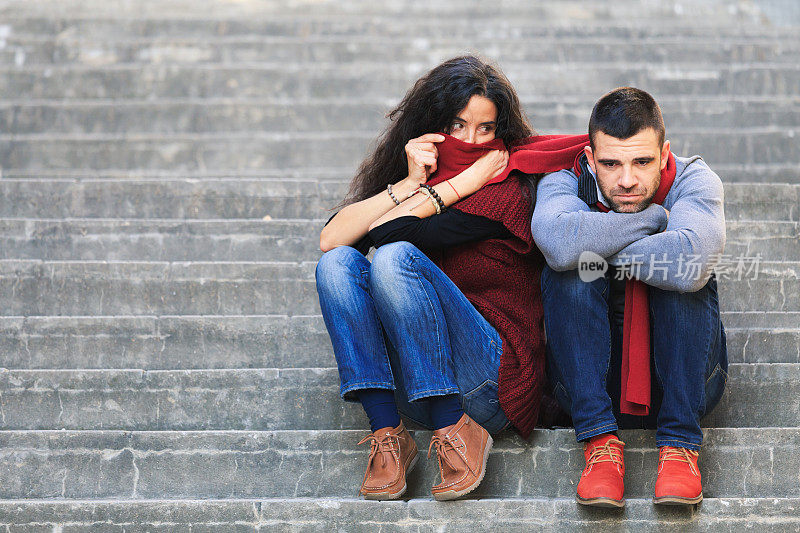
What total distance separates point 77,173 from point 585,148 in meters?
3.43

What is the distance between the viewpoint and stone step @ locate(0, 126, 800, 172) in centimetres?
511

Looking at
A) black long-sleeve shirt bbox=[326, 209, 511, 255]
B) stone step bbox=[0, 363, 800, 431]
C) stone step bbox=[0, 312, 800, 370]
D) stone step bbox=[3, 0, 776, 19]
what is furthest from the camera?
stone step bbox=[3, 0, 776, 19]

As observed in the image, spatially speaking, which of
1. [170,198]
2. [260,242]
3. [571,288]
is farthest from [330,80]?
[571,288]

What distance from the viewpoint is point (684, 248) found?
223cm

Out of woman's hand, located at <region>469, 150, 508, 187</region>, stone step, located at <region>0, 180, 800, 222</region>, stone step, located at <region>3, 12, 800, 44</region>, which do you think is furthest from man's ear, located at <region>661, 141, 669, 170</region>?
stone step, located at <region>3, 12, 800, 44</region>

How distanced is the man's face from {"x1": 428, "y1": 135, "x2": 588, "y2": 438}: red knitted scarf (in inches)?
7.1

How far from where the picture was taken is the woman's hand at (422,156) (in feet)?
8.71

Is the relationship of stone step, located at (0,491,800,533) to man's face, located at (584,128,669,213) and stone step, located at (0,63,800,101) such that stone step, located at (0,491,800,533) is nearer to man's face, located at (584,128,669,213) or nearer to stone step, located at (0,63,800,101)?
man's face, located at (584,128,669,213)

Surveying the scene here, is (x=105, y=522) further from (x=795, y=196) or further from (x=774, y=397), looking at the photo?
(x=795, y=196)

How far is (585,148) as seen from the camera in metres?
2.52

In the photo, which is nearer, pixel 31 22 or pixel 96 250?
pixel 96 250

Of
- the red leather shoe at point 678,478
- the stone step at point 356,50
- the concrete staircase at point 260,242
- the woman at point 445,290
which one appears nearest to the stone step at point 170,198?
the concrete staircase at point 260,242

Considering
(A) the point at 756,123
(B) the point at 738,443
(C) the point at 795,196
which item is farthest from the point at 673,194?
(A) the point at 756,123

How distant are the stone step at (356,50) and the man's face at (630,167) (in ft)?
11.1
